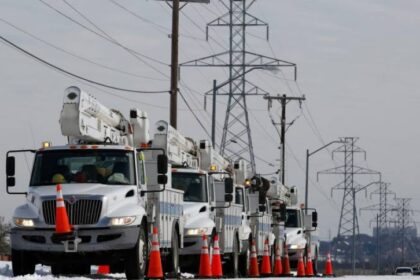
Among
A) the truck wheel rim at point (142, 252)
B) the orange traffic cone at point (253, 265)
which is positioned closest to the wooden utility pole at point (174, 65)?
the orange traffic cone at point (253, 265)

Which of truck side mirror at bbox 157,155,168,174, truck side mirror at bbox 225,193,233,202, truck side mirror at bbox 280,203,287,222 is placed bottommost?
truck side mirror at bbox 157,155,168,174

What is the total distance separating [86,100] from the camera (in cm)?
2334

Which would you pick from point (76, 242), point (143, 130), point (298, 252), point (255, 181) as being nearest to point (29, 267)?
point (76, 242)

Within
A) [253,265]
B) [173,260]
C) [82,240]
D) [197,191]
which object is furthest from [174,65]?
[82,240]

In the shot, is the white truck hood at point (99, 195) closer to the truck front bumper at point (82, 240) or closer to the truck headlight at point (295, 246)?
the truck front bumper at point (82, 240)

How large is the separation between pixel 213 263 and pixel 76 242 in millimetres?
8614

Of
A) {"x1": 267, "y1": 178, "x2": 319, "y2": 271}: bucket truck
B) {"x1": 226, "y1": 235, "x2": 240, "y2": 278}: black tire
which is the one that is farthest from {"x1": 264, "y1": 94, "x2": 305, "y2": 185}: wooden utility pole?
{"x1": 226, "y1": 235, "x2": 240, "y2": 278}: black tire

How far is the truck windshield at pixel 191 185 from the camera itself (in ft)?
102

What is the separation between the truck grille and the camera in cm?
2266

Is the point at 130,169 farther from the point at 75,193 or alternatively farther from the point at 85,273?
the point at 85,273

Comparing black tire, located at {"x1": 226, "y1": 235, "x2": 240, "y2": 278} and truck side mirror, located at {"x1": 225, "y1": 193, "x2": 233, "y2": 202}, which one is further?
black tire, located at {"x1": 226, "y1": 235, "x2": 240, "y2": 278}

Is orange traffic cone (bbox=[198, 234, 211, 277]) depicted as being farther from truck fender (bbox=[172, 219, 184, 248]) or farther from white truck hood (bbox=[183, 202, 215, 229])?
white truck hood (bbox=[183, 202, 215, 229])

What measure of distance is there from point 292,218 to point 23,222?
92.8 feet

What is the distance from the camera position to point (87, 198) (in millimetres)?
22688
